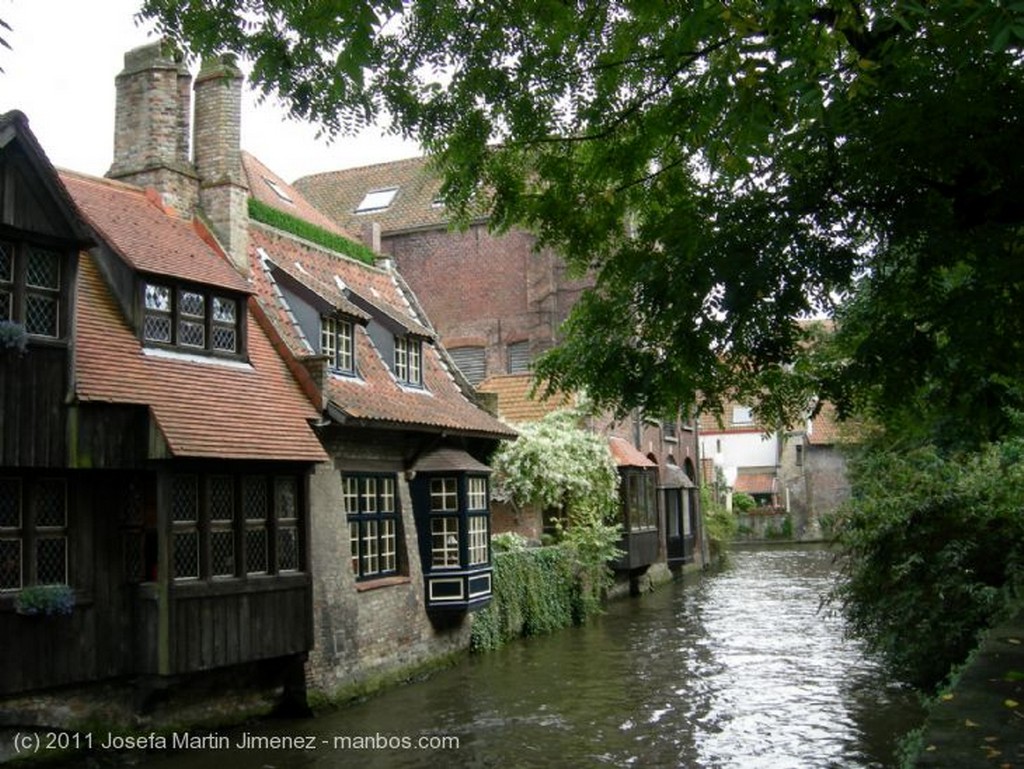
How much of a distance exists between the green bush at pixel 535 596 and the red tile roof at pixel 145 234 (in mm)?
8522

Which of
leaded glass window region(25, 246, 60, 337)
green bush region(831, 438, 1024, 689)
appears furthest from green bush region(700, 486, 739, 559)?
leaded glass window region(25, 246, 60, 337)

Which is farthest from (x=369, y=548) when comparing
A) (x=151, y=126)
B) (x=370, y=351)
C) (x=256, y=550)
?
(x=151, y=126)

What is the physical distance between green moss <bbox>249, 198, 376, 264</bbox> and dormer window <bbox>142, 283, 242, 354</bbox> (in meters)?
4.36

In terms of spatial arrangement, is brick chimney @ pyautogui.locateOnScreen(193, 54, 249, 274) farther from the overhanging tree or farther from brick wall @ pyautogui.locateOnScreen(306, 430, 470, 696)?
the overhanging tree

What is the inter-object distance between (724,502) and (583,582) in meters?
35.1

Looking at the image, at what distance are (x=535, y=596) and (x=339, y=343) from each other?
24.6ft

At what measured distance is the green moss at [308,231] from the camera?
1883 centimetres

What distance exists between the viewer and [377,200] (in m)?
37.5

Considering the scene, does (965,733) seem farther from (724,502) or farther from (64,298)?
(724,502)

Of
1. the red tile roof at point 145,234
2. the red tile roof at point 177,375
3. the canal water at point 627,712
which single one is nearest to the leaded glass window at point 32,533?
the red tile roof at point 177,375

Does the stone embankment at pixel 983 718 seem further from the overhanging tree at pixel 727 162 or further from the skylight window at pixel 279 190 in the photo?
the skylight window at pixel 279 190

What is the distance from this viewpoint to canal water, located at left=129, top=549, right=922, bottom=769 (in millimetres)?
12211

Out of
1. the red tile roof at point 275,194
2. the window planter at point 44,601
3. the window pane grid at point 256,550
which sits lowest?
Result: the window planter at point 44,601

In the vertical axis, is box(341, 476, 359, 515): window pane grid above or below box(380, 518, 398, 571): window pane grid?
above
